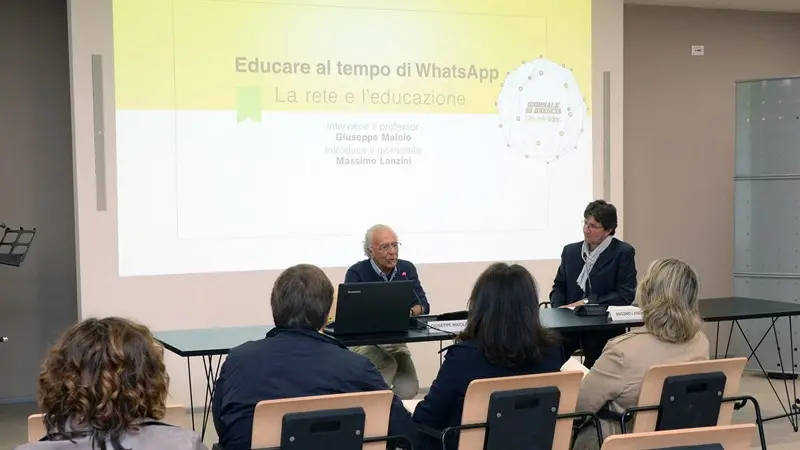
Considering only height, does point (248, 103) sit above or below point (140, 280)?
above

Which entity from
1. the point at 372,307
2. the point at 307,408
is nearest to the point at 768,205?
the point at 372,307

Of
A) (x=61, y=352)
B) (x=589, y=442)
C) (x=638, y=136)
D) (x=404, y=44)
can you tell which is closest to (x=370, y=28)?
(x=404, y=44)

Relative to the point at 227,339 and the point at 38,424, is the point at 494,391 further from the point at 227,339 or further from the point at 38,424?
the point at 227,339

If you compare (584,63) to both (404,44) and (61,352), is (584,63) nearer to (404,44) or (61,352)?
(404,44)

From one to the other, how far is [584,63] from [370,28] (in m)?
1.67

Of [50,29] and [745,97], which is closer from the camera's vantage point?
[50,29]

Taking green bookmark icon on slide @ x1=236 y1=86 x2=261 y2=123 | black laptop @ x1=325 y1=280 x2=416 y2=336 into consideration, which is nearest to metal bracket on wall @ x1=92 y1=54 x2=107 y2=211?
green bookmark icon on slide @ x1=236 y1=86 x2=261 y2=123

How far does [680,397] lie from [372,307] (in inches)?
56.4

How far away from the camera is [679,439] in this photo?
2.20 m

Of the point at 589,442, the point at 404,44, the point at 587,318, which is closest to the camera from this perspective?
the point at 589,442

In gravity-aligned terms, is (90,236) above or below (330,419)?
above

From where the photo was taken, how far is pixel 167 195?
568cm

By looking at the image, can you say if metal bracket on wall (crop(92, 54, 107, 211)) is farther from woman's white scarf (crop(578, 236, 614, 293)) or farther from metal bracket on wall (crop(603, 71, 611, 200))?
metal bracket on wall (crop(603, 71, 611, 200))

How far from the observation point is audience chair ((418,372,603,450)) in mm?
2977
